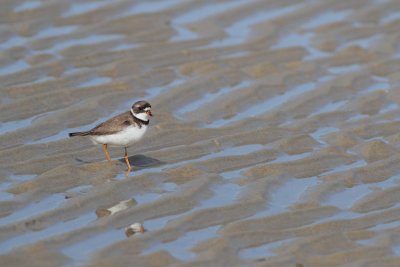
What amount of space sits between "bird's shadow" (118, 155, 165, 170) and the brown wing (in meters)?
0.36

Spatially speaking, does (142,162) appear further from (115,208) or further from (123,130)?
(115,208)

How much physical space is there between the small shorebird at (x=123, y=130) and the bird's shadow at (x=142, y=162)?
0.08 m

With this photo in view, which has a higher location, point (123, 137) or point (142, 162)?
point (123, 137)

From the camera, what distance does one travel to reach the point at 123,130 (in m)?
10.2

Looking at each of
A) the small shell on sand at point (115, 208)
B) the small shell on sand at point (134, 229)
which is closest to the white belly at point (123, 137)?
the small shell on sand at point (115, 208)

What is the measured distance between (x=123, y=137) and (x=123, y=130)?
0.25ft

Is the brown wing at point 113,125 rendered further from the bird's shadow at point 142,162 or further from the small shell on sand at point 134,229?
the small shell on sand at point 134,229

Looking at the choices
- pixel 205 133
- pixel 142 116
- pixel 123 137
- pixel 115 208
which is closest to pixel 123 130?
pixel 123 137

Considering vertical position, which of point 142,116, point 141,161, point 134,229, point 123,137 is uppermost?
point 142,116

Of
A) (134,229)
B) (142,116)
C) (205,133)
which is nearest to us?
(134,229)

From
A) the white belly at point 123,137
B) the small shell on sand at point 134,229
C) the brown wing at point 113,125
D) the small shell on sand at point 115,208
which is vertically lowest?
the small shell on sand at point 134,229

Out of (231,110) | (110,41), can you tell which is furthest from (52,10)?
(231,110)

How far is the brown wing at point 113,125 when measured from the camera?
10.2m

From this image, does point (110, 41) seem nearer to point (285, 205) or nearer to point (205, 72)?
point (205, 72)
